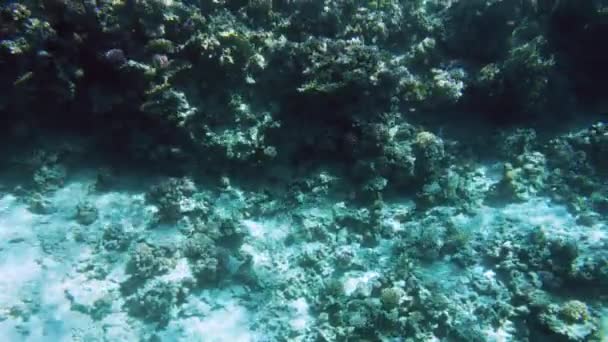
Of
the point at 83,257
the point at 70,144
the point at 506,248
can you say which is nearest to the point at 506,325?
the point at 506,248

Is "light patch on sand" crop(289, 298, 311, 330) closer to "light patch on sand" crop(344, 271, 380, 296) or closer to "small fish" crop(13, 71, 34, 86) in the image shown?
"light patch on sand" crop(344, 271, 380, 296)

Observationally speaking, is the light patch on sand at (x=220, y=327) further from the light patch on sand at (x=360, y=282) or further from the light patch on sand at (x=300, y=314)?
the light patch on sand at (x=360, y=282)

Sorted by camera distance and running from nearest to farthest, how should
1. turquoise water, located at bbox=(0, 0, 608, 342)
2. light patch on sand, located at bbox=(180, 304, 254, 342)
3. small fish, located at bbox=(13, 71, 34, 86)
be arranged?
light patch on sand, located at bbox=(180, 304, 254, 342)
turquoise water, located at bbox=(0, 0, 608, 342)
small fish, located at bbox=(13, 71, 34, 86)

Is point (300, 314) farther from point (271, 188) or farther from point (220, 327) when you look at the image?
point (271, 188)

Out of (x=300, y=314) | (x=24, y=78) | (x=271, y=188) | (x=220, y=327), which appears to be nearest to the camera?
(x=220, y=327)

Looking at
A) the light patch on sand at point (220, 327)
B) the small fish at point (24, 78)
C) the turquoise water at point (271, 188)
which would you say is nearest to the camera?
the light patch on sand at point (220, 327)

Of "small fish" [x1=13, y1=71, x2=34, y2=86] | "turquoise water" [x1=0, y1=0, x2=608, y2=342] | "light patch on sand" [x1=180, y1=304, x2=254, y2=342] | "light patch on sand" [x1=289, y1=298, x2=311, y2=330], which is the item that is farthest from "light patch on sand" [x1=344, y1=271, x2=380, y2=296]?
"small fish" [x1=13, y1=71, x2=34, y2=86]

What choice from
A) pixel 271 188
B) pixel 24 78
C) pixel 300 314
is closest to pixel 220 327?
pixel 300 314

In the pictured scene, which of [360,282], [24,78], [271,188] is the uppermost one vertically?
[24,78]

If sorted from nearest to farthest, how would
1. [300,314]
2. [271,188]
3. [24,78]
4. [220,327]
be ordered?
1. [220,327]
2. [300,314]
3. [24,78]
4. [271,188]

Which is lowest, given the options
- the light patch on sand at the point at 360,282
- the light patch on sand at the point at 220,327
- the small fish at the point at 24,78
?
the light patch on sand at the point at 220,327

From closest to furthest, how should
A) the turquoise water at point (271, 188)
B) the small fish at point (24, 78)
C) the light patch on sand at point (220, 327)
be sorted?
1. the light patch on sand at point (220, 327)
2. the turquoise water at point (271, 188)
3. the small fish at point (24, 78)

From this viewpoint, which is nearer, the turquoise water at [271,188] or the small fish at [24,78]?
the turquoise water at [271,188]

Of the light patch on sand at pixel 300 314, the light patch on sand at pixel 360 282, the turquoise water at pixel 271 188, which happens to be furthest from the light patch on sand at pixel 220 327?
the light patch on sand at pixel 360 282
